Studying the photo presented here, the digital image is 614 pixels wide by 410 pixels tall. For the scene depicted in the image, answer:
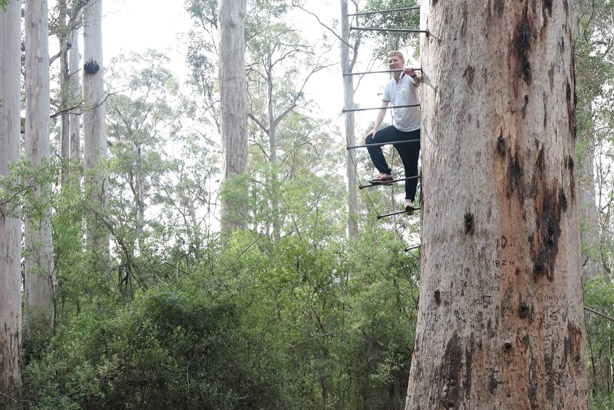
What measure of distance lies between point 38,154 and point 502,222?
10361 millimetres

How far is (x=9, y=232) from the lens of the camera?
28.1 ft

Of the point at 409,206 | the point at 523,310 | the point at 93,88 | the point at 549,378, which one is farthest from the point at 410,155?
the point at 93,88

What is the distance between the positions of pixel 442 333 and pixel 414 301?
6.47 m

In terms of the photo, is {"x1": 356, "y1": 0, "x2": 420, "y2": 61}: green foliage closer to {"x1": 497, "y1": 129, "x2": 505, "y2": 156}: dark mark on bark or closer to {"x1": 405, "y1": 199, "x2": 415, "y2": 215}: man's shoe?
{"x1": 405, "y1": 199, "x2": 415, "y2": 215}: man's shoe

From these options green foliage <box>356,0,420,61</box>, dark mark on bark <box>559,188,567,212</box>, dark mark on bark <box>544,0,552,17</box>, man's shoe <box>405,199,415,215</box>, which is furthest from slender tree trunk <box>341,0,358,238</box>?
dark mark on bark <box>559,188,567,212</box>

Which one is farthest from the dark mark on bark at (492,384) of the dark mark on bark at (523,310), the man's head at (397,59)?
the man's head at (397,59)

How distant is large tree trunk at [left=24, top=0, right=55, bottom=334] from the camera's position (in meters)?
11.0

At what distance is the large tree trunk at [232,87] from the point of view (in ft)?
50.7

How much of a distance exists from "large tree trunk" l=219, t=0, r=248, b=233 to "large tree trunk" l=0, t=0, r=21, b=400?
617 centimetres

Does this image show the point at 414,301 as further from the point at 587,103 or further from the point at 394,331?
the point at 587,103

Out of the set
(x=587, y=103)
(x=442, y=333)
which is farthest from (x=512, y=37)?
(x=587, y=103)

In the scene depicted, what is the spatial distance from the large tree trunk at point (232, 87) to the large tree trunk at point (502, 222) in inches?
479

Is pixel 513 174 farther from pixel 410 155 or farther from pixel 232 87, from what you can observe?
pixel 232 87

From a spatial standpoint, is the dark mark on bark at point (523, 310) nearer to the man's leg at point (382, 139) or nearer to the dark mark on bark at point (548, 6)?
the dark mark on bark at point (548, 6)
